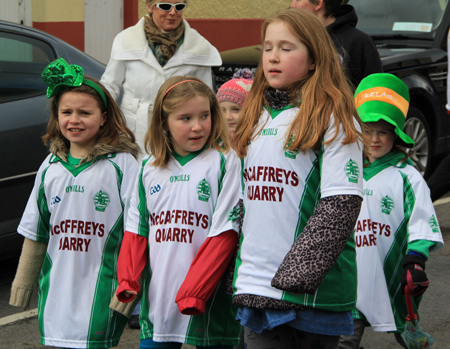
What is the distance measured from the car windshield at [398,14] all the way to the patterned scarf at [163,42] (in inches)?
139

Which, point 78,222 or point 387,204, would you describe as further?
point 387,204

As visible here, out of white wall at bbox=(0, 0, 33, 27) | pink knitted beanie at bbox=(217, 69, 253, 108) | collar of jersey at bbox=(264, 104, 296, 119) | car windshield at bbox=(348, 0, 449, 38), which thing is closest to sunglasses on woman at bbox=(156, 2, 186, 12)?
pink knitted beanie at bbox=(217, 69, 253, 108)

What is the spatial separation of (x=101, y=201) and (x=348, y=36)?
7.02ft

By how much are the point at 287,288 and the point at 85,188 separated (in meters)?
1.34

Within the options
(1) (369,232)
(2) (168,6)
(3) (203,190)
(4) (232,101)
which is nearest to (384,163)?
(1) (369,232)

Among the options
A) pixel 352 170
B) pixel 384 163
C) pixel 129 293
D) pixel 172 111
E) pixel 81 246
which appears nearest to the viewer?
pixel 352 170

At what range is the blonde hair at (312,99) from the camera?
2.99 metres

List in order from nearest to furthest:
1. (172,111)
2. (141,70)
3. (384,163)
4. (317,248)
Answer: (317,248) → (172,111) → (384,163) → (141,70)

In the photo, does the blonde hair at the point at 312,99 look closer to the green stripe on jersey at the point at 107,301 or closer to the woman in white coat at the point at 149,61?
the green stripe on jersey at the point at 107,301

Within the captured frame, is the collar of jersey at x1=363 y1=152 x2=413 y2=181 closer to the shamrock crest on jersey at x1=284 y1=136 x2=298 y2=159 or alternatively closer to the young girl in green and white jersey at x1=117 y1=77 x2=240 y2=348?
the young girl in green and white jersey at x1=117 y1=77 x2=240 y2=348

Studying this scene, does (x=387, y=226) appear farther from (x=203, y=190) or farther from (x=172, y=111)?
(x=172, y=111)

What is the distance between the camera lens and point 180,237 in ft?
11.7

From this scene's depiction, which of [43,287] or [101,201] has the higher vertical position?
[101,201]

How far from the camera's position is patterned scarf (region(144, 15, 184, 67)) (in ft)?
19.4
